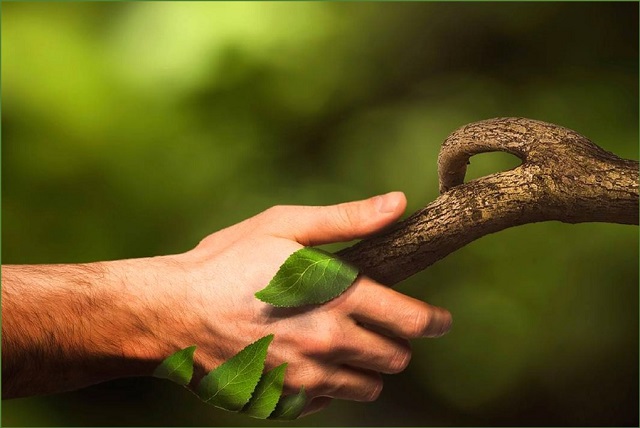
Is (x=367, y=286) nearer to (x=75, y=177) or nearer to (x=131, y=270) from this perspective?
(x=131, y=270)

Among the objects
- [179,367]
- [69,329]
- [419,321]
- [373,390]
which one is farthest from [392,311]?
[69,329]

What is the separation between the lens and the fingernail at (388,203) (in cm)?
84

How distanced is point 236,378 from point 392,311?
189 millimetres

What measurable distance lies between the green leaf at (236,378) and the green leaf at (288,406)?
6 cm

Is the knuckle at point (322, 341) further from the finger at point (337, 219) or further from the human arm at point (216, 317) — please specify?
the finger at point (337, 219)

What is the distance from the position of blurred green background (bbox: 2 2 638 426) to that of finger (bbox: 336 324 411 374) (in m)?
0.27

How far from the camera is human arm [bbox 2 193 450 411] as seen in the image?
863 millimetres

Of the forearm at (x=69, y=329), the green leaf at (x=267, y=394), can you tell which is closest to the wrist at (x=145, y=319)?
the forearm at (x=69, y=329)

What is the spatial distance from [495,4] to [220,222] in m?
0.58

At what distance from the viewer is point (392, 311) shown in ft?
2.84

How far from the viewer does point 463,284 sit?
3.98 ft

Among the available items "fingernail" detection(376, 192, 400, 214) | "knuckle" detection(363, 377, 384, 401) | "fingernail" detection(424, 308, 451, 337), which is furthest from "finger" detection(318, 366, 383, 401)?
"fingernail" detection(376, 192, 400, 214)

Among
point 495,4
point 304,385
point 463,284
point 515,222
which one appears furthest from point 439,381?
point 495,4

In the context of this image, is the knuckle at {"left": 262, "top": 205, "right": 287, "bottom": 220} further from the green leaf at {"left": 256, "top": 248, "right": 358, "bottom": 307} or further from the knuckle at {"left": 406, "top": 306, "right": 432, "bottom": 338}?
the knuckle at {"left": 406, "top": 306, "right": 432, "bottom": 338}
